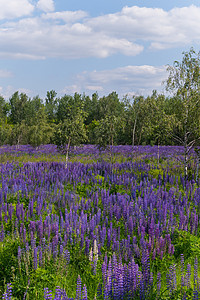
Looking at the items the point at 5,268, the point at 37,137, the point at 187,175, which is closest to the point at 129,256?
the point at 5,268

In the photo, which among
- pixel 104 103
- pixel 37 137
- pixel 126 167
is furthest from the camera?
pixel 104 103

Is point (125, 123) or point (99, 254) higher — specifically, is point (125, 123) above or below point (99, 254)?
above

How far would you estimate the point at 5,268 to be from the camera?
4.20m

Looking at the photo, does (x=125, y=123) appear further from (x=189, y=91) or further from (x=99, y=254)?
(x=99, y=254)

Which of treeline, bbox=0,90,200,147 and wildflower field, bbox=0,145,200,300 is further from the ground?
treeline, bbox=0,90,200,147

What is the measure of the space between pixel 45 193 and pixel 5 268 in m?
3.80

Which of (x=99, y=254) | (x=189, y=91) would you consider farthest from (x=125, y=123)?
(x=99, y=254)

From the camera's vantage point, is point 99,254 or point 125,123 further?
point 125,123

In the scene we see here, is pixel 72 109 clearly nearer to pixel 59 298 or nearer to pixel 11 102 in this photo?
pixel 59 298

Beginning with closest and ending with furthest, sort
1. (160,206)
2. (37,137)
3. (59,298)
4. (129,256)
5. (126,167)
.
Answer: (59,298) < (129,256) < (160,206) < (126,167) < (37,137)

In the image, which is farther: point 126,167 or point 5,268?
point 126,167

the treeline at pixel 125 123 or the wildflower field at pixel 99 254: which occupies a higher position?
the treeline at pixel 125 123

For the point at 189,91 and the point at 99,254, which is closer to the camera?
the point at 99,254

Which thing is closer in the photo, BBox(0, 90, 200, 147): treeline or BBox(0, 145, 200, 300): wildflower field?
BBox(0, 145, 200, 300): wildflower field
